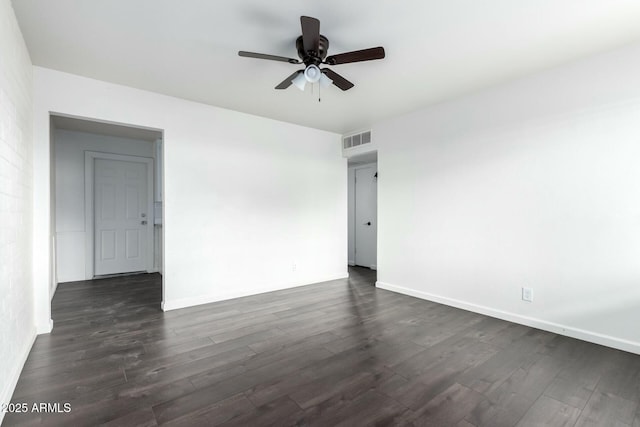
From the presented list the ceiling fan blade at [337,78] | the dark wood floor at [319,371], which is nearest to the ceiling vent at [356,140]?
the ceiling fan blade at [337,78]

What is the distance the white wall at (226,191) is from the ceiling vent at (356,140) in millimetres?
147

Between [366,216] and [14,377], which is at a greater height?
[366,216]

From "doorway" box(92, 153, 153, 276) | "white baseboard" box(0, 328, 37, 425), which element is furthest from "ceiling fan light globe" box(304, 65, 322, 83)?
"doorway" box(92, 153, 153, 276)

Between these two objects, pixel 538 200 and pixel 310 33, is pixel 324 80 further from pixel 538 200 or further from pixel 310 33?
pixel 538 200

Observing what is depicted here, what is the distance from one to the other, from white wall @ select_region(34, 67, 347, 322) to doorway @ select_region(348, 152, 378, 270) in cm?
112

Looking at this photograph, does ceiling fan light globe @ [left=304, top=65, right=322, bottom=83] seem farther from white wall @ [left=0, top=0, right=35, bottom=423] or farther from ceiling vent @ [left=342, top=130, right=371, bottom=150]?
ceiling vent @ [left=342, top=130, right=371, bottom=150]

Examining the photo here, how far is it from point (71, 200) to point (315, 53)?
5.11 meters

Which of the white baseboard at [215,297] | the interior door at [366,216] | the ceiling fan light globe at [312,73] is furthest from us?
the interior door at [366,216]

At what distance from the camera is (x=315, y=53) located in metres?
2.28

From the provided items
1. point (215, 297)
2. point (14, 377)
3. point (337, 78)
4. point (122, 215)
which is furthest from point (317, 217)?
point (14, 377)

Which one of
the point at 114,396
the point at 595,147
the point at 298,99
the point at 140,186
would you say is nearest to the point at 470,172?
the point at 595,147

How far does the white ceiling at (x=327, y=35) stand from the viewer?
6.76ft

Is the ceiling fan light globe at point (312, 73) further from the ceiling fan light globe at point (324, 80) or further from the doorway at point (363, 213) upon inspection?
the doorway at point (363, 213)

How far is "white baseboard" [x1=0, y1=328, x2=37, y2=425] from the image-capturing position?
1.73 m
